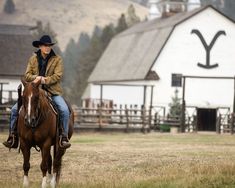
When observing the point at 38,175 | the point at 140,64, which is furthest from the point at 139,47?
the point at 38,175

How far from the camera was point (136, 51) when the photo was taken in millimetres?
67812

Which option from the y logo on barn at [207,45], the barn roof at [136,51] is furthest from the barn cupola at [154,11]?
the y logo on barn at [207,45]

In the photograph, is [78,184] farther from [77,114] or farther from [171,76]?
[171,76]

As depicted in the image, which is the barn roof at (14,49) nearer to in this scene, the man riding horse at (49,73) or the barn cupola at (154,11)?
the barn cupola at (154,11)

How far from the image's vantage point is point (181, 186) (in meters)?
15.0

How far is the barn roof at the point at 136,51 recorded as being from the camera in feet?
203

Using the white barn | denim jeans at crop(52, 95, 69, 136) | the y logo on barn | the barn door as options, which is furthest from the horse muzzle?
the y logo on barn

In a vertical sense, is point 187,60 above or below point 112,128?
above

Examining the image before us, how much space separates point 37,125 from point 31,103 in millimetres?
460

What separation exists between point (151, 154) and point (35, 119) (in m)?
9.63

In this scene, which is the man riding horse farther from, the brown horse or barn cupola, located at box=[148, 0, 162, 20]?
barn cupola, located at box=[148, 0, 162, 20]

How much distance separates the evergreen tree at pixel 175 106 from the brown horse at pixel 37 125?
39.8 metres

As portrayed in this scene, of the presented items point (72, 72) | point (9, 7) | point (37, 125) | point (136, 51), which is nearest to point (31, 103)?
point (37, 125)

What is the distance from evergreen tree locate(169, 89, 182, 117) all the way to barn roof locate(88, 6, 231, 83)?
2463mm
